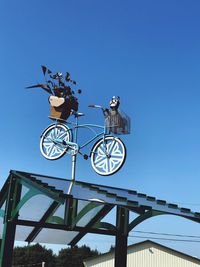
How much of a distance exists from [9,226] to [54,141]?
3394 millimetres

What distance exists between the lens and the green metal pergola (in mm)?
8969

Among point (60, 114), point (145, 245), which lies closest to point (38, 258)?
point (145, 245)

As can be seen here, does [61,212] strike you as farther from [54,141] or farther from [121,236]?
[54,141]

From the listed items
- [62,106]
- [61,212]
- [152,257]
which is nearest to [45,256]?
→ [152,257]

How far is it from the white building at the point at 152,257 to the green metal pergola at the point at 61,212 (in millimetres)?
23538

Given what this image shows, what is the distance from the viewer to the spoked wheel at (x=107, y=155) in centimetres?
1058

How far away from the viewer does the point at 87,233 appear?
10258mm

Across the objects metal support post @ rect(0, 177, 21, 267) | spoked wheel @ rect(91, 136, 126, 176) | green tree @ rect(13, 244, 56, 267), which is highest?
green tree @ rect(13, 244, 56, 267)

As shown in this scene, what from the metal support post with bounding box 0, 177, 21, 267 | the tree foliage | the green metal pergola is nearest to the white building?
the green metal pergola

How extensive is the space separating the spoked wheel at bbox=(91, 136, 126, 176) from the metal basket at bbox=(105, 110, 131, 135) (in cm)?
26

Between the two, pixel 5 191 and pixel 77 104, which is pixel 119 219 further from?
pixel 77 104

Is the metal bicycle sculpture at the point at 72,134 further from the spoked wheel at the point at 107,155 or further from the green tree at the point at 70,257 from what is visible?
the green tree at the point at 70,257

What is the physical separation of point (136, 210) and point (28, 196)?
230 cm

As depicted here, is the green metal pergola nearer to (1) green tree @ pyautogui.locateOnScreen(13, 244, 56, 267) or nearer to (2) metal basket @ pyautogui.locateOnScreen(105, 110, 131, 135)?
(2) metal basket @ pyautogui.locateOnScreen(105, 110, 131, 135)
